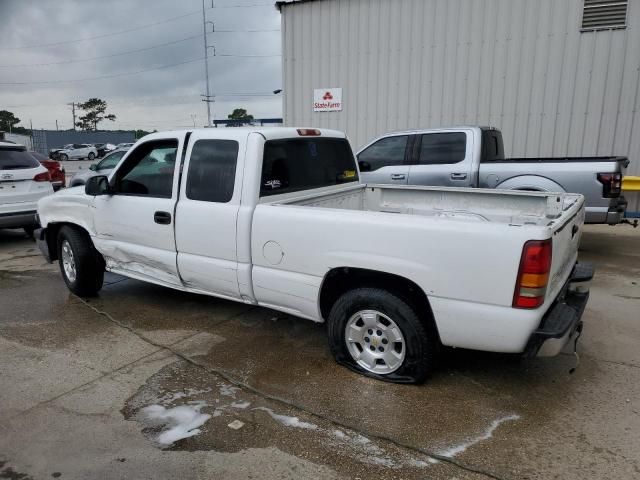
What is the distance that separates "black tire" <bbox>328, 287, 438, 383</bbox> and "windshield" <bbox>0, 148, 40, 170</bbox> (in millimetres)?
7039

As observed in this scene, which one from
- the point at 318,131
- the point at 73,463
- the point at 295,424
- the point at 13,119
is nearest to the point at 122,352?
the point at 73,463

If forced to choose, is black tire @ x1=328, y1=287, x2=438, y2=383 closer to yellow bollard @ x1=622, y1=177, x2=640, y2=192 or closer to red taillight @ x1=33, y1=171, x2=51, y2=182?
red taillight @ x1=33, y1=171, x2=51, y2=182

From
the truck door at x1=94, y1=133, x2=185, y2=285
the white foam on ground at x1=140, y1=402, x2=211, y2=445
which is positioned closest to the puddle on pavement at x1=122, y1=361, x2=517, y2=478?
the white foam on ground at x1=140, y1=402, x2=211, y2=445

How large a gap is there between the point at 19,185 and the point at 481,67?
903cm

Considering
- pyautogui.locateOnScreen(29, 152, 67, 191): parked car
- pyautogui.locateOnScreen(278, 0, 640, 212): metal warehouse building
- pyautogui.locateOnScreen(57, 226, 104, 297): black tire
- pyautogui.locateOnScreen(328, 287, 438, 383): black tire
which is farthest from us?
pyautogui.locateOnScreen(278, 0, 640, 212): metal warehouse building

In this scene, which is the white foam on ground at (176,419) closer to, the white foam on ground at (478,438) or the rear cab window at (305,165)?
the white foam on ground at (478,438)

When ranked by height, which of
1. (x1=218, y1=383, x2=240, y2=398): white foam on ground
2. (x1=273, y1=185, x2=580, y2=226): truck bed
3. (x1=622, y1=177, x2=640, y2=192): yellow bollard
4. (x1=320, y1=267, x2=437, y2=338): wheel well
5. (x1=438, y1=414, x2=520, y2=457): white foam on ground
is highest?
(x1=273, y1=185, x2=580, y2=226): truck bed

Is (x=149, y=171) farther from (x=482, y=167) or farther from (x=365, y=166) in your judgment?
(x=482, y=167)

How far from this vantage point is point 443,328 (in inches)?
122

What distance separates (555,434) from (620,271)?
14.3 feet

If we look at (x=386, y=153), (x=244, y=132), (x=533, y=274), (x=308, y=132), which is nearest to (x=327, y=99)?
(x=386, y=153)

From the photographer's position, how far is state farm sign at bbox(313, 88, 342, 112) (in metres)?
12.0

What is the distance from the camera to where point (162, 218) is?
14.2 ft

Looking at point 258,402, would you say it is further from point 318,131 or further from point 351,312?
point 318,131
